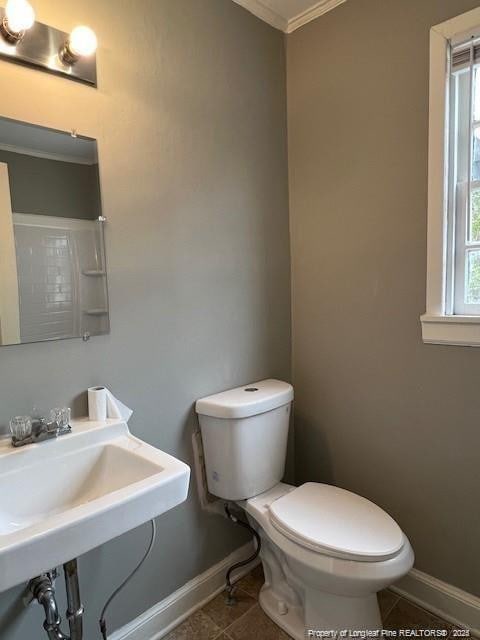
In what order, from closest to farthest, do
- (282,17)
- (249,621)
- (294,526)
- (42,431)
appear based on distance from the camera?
(42,431)
(294,526)
(249,621)
(282,17)

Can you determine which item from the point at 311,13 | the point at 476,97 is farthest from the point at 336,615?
the point at 311,13

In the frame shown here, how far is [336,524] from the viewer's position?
127cm

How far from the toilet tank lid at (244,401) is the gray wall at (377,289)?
Answer: 12.5 inches

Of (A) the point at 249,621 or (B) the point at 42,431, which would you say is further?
(A) the point at 249,621

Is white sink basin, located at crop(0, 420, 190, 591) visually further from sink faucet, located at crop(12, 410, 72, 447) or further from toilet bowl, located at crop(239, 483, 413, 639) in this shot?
toilet bowl, located at crop(239, 483, 413, 639)

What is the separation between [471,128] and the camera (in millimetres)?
1366

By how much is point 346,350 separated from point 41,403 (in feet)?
3.88

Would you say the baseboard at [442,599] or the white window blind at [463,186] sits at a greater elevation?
the white window blind at [463,186]

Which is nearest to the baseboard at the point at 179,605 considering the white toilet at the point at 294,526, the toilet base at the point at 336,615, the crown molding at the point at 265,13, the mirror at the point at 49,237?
the white toilet at the point at 294,526

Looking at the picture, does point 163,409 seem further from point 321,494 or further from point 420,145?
point 420,145

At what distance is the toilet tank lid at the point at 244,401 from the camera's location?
1423 mm

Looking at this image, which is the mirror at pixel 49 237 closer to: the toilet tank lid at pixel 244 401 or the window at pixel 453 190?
the toilet tank lid at pixel 244 401

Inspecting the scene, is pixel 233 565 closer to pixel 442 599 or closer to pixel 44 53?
pixel 442 599

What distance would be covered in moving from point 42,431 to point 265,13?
1.83 meters
